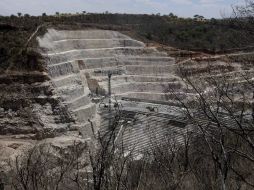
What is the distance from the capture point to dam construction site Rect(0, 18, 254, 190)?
32281 mm

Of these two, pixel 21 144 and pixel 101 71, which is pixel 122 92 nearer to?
pixel 101 71

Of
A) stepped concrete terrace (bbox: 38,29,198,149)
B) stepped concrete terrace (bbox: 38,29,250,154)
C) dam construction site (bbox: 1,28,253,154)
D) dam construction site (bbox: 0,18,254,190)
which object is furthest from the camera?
stepped concrete terrace (bbox: 38,29,198,149)

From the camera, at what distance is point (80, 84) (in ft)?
132

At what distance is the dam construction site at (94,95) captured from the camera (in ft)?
106

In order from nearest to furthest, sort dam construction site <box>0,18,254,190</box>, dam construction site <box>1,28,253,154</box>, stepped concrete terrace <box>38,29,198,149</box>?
dam construction site <box>0,18,254,190</box>, dam construction site <box>1,28,253,154</box>, stepped concrete terrace <box>38,29,198,149</box>

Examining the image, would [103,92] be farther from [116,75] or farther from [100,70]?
[116,75]

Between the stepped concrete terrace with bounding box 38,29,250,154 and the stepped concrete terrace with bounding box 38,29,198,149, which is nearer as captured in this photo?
the stepped concrete terrace with bounding box 38,29,250,154

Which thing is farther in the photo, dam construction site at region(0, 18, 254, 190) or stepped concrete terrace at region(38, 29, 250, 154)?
stepped concrete terrace at region(38, 29, 250, 154)

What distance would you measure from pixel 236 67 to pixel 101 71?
46.6 ft

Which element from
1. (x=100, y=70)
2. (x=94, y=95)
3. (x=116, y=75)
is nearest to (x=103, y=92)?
(x=94, y=95)

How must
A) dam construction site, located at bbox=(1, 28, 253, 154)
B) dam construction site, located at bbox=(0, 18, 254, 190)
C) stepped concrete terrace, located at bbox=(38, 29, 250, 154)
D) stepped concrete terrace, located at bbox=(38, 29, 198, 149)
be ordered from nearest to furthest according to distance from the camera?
dam construction site, located at bbox=(0, 18, 254, 190) < dam construction site, located at bbox=(1, 28, 253, 154) < stepped concrete terrace, located at bbox=(38, 29, 250, 154) < stepped concrete terrace, located at bbox=(38, 29, 198, 149)

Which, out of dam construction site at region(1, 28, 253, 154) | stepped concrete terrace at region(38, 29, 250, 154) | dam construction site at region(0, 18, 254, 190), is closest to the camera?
dam construction site at region(0, 18, 254, 190)

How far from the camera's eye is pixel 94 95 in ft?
146

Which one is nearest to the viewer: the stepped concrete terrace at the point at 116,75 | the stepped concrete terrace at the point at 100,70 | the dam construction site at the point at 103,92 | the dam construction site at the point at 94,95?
the dam construction site at the point at 94,95
